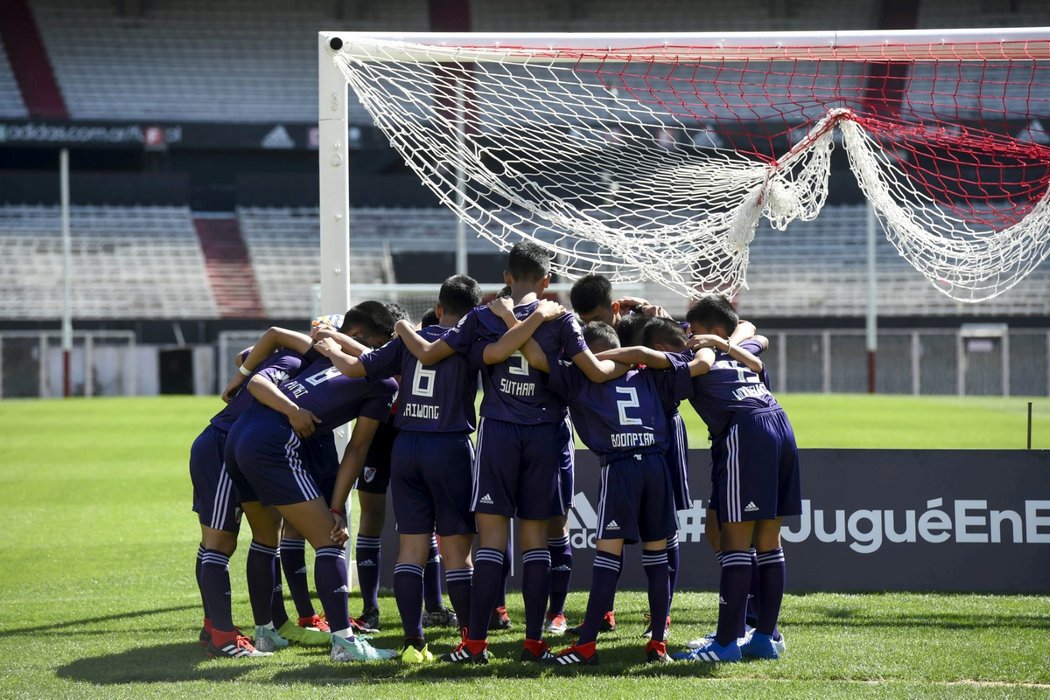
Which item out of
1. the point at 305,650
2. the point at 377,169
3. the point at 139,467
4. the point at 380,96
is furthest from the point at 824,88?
the point at 377,169

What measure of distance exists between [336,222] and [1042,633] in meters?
4.93

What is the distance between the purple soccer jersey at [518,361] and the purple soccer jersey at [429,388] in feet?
0.42

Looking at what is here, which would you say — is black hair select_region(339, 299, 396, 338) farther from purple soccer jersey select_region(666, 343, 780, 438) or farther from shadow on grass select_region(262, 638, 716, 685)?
shadow on grass select_region(262, 638, 716, 685)

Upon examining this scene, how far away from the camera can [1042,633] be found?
19.3 ft

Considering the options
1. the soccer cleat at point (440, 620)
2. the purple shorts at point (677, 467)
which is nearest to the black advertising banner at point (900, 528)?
the soccer cleat at point (440, 620)

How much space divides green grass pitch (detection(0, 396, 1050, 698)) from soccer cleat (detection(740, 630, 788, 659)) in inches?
4.6

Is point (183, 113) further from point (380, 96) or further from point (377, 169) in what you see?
point (380, 96)

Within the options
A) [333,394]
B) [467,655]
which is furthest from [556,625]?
[333,394]

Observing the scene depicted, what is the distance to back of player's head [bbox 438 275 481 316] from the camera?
5.66 metres

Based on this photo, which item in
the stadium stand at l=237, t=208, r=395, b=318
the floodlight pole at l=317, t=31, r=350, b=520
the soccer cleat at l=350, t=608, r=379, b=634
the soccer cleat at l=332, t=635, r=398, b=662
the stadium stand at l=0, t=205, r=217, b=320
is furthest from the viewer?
the stadium stand at l=237, t=208, r=395, b=318

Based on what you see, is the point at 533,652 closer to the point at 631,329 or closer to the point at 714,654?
the point at 714,654

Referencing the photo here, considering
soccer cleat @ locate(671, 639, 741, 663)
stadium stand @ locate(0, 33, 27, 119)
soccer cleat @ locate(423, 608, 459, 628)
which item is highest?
stadium stand @ locate(0, 33, 27, 119)

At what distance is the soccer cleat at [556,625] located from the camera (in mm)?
5996

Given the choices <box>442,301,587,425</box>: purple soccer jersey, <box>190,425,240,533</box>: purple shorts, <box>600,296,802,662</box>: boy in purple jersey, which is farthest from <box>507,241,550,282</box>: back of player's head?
<box>190,425,240,533</box>: purple shorts
